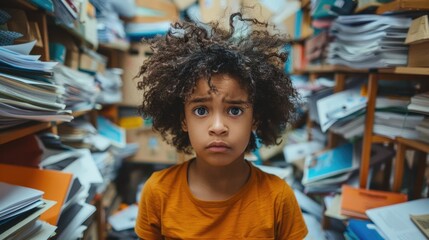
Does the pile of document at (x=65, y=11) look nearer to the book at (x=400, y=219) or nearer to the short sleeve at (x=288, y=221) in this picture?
the short sleeve at (x=288, y=221)

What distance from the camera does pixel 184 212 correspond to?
845mm

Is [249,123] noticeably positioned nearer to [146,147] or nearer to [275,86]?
[275,86]

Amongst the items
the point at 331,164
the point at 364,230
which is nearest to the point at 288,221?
the point at 364,230

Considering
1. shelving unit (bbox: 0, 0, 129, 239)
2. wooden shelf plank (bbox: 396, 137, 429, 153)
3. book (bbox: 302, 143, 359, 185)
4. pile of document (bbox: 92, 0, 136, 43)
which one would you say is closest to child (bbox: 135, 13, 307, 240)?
shelving unit (bbox: 0, 0, 129, 239)

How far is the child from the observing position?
2.54 ft

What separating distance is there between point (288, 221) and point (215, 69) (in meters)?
0.49

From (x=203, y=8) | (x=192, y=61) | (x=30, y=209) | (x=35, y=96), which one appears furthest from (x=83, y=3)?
(x=203, y=8)

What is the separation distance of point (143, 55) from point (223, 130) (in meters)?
1.71

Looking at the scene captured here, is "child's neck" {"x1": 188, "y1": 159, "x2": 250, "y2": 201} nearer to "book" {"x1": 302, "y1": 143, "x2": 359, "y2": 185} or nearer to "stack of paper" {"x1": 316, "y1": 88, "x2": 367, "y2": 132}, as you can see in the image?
"stack of paper" {"x1": 316, "y1": 88, "x2": 367, "y2": 132}

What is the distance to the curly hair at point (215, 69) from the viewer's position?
0.79m

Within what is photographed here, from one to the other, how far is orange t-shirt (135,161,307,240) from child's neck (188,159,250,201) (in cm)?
2

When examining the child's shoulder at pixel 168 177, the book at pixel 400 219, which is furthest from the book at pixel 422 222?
the child's shoulder at pixel 168 177

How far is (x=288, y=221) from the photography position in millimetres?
846

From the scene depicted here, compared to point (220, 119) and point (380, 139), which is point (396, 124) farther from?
point (220, 119)
